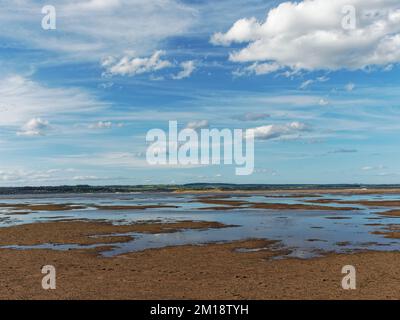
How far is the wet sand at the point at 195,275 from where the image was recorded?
15.4m

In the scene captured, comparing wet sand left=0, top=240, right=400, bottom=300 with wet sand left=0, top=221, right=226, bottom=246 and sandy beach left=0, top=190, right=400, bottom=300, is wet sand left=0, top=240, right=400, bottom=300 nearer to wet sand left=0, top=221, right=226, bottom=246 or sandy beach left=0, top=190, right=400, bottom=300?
sandy beach left=0, top=190, right=400, bottom=300

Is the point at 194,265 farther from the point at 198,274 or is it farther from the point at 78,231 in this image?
the point at 78,231

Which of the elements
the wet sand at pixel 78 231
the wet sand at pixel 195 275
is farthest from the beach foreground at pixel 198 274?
the wet sand at pixel 78 231

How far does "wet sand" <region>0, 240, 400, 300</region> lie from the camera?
15430 mm

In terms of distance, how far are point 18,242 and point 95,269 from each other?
12.1 m

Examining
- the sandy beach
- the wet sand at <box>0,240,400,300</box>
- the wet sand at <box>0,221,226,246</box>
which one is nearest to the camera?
the wet sand at <box>0,240,400,300</box>

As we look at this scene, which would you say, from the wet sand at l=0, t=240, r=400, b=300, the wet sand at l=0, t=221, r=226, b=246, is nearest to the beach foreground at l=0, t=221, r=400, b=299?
the wet sand at l=0, t=240, r=400, b=300

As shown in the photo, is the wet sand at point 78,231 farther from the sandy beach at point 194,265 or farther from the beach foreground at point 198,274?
the beach foreground at point 198,274

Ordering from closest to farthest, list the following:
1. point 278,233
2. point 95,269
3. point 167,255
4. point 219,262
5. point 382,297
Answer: point 382,297
point 95,269
point 219,262
point 167,255
point 278,233

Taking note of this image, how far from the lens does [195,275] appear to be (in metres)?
18.5

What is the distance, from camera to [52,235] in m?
32.4

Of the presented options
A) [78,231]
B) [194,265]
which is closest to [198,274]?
[194,265]
